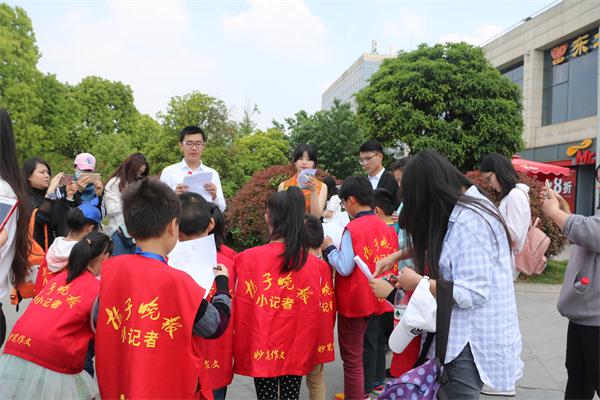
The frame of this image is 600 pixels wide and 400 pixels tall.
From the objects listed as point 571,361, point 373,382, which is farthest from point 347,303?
point 571,361

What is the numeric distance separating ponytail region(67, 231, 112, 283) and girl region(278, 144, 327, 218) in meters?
1.56

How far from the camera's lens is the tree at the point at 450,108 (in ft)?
49.8

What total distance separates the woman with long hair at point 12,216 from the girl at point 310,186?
6.41 feet

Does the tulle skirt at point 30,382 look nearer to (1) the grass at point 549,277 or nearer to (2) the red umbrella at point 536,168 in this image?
(1) the grass at point 549,277

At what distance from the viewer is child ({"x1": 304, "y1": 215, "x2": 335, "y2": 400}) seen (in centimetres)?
310

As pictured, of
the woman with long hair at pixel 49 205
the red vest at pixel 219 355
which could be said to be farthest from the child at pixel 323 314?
the woman with long hair at pixel 49 205

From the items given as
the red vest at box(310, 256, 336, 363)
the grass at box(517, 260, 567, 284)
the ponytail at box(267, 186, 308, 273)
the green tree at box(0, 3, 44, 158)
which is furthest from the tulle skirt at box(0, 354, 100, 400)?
the green tree at box(0, 3, 44, 158)

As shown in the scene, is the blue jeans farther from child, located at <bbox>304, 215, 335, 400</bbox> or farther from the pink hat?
the pink hat

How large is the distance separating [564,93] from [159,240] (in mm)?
24387

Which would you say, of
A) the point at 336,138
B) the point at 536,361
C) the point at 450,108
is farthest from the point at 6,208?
the point at 450,108

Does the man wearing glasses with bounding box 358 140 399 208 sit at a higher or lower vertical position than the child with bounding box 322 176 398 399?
higher

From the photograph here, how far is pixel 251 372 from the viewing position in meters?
2.78

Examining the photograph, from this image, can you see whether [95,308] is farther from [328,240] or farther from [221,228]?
[328,240]

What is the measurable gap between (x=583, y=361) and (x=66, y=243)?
3.31m
